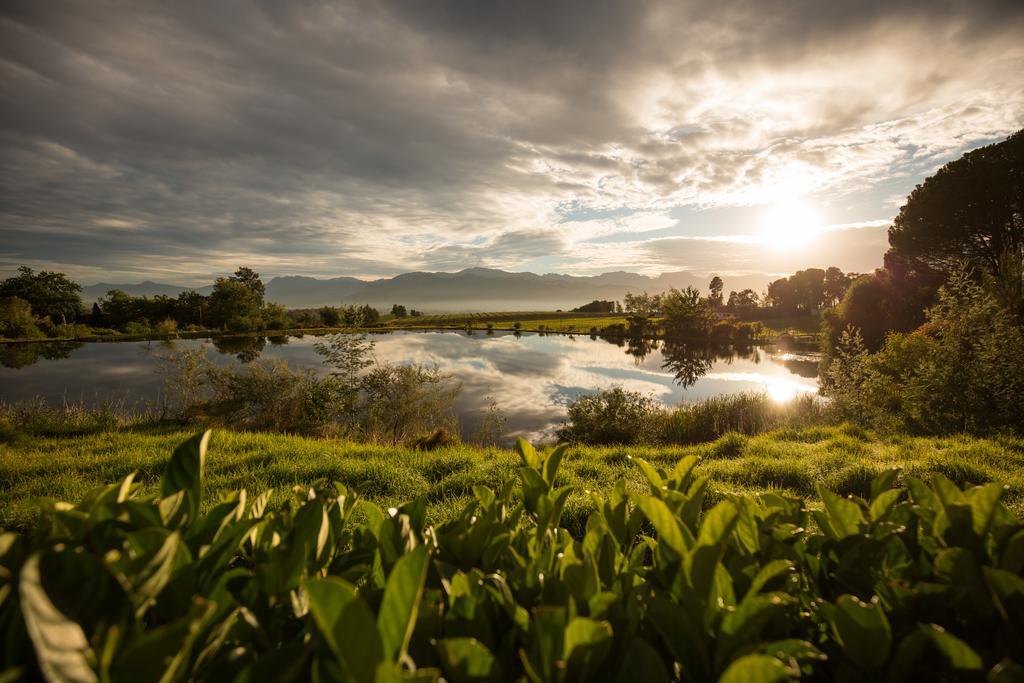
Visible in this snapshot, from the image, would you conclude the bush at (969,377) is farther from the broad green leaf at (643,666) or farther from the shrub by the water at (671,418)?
the broad green leaf at (643,666)

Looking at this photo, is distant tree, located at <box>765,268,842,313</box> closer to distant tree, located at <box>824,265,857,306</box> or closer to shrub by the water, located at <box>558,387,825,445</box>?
distant tree, located at <box>824,265,857,306</box>

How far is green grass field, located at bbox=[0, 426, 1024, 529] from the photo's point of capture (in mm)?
5379

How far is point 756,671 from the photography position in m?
0.54

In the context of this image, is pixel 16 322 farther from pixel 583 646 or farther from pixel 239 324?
pixel 583 646

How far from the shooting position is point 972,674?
2.36ft

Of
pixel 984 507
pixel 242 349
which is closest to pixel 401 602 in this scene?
pixel 984 507

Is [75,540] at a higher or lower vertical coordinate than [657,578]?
higher

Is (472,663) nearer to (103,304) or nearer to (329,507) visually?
(329,507)

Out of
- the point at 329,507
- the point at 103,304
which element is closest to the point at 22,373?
the point at 329,507

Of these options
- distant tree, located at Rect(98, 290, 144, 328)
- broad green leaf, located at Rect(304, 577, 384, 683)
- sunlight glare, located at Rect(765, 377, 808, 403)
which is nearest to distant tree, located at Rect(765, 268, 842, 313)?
sunlight glare, located at Rect(765, 377, 808, 403)

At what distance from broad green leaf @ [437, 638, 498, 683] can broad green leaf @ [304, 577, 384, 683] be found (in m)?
0.11

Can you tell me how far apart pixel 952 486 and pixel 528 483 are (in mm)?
1184

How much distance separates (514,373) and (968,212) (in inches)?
1247

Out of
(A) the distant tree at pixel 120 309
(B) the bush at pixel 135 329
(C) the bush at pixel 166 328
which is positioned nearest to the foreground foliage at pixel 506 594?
(C) the bush at pixel 166 328
